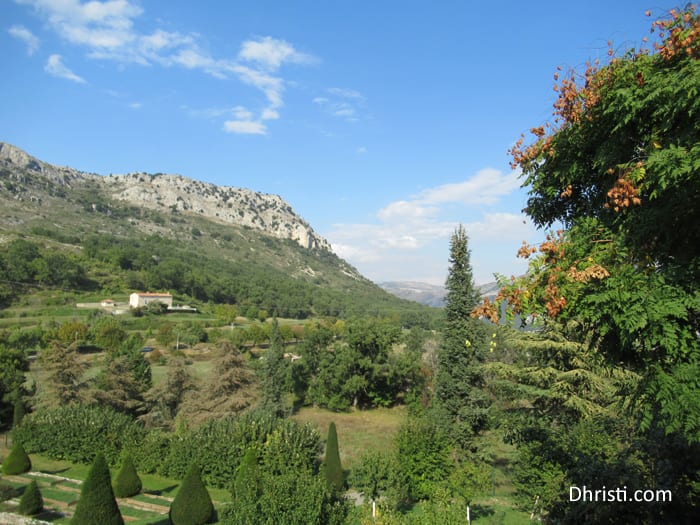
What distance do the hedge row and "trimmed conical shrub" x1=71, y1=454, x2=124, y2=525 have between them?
19.5 ft

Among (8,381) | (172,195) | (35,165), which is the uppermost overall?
(35,165)

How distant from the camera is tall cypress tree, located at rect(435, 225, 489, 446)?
21.6 m

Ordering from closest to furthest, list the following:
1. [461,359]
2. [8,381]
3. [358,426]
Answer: [461,359]
[8,381]
[358,426]

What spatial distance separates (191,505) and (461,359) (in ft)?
46.5

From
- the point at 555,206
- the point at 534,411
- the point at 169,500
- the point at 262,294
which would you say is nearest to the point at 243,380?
the point at 169,500

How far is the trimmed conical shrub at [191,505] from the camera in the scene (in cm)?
1484

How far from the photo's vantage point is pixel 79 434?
75.4 feet

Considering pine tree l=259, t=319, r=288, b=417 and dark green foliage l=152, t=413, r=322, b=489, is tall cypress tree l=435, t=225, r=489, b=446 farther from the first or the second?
pine tree l=259, t=319, r=288, b=417

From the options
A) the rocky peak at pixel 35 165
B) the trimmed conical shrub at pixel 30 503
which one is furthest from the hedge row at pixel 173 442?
the rocky peak at pixel 35 165

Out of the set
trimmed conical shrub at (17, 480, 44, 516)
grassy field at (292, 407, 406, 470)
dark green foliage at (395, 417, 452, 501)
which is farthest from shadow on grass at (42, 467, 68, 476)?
dark green foliage at (395, 417, 452, 501)

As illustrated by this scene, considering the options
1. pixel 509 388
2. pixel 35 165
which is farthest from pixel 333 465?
pixel 35 165

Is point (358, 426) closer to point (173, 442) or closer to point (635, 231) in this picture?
point (173, 442)

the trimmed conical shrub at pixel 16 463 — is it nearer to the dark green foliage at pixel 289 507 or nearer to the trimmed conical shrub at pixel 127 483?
the trimmed conical shrub at pixel 127 483

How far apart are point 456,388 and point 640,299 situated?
1949 cm
